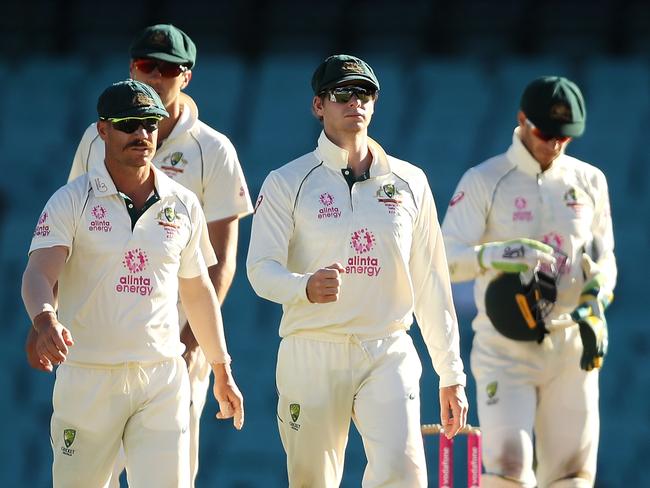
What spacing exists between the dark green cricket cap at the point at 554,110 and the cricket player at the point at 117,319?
6.62ft

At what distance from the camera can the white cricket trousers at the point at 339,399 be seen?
5484mm

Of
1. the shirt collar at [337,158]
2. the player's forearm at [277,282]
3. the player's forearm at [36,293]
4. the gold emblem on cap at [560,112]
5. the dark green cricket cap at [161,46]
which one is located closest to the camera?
the player's forearm at [36,293]

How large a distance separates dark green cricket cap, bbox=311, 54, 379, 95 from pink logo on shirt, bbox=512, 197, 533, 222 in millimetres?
1335

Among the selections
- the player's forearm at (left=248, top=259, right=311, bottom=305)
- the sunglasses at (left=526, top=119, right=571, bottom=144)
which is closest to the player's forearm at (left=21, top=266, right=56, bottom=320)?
the player's forearm at (left=248, top=259, right=311, bottom=305)

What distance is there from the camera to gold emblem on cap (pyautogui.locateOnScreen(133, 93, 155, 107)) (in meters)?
5.40

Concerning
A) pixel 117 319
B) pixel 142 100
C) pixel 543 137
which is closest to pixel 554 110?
pixel 543 137

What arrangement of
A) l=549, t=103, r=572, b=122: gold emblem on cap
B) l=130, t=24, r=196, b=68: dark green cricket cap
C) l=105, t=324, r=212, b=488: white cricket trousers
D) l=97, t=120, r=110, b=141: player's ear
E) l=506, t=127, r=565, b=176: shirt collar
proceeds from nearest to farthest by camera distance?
l=97, t=120, r=110, b=141: player's ear
l=105, t=324, r=212, b=488: white cricket trousers
l=130, t=24, r=196, b=68: dark green cricket cap
l=549, t=103, r=572, b=122: gold emblem on cap
l=506, t=127, r=565, b=176: shirt collar

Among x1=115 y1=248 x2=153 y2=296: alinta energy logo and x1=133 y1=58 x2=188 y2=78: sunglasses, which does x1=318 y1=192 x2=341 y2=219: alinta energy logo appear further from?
x1=133 y1=58 x2=188 y2=78: sunglasses

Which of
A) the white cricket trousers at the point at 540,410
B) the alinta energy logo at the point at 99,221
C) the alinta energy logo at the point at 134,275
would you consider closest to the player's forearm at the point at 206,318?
the alinta energy logo at the point at 134,275

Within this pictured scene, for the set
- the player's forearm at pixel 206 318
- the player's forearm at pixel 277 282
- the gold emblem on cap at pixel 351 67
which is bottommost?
the player's forearm at pixel 206 318

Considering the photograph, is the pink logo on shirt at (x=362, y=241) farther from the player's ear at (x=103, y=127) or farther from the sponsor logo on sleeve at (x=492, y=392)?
the sponsor logo on sleeve at (x=492, y=392)

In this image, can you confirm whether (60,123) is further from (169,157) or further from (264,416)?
(169,157)

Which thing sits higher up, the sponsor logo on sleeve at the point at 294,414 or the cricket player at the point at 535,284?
the cricket player at the point at 535,284

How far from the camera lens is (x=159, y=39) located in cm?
650
